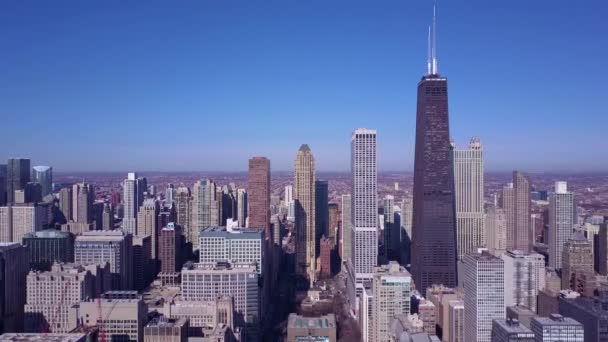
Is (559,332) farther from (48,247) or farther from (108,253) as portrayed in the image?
(48,247)

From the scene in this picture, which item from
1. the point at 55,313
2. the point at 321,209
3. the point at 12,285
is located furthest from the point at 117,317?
the point at 321,209

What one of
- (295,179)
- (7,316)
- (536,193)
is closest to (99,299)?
(7,316)

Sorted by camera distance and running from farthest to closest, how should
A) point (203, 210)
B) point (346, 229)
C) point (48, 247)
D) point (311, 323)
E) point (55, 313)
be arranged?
point (203, 210), point (346, 229), point (48, 247), point (311, 323), point (55, 313)

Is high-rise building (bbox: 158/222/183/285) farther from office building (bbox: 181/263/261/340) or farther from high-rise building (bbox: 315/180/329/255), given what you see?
high-rise building (bbox: 315/180/329/255)

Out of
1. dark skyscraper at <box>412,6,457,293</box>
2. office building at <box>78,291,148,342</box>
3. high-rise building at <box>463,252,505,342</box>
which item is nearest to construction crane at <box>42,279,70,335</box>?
office building at <box>78,291,148,342</box>

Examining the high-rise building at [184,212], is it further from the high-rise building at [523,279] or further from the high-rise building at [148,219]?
the high-rise building at [523,279]

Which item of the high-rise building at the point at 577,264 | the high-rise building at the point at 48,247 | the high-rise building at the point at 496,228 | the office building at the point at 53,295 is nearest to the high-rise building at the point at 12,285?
the office building at the point at 53,295

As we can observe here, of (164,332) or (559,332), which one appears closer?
(559,332)
